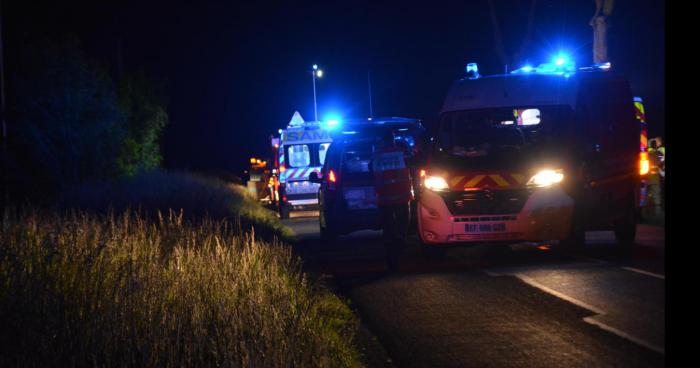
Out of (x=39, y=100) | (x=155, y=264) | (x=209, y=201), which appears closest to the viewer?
(x=155, y=264)

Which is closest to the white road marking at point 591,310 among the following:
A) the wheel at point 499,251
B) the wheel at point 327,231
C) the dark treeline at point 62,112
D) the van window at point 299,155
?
the wheel at point 499,251

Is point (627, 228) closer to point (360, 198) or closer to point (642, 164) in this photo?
point (642, 164)

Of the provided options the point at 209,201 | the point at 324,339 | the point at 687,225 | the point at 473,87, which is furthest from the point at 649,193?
the point at 687,225

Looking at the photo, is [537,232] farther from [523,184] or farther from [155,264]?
[155,264]

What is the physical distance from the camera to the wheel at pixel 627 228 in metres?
14.0

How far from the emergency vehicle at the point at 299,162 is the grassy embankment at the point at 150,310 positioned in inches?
629

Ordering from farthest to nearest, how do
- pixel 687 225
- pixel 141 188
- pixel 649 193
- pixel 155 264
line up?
1. pixel 141 188
2. pixel 649 193
3. pixel 155 264
4. pixel 687 225

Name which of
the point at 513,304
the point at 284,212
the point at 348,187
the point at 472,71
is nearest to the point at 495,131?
the point at 472,71

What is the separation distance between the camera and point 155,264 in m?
7.99

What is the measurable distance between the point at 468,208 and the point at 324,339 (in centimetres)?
679

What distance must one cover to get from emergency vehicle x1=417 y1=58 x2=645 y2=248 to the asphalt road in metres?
0.54

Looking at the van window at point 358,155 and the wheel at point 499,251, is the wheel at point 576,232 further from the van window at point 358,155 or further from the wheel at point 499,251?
the van window at point 358,155

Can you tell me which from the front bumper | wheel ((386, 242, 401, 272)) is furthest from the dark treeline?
the front bumper

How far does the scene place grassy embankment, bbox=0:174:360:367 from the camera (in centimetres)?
521
